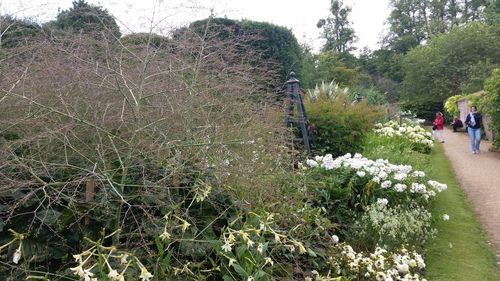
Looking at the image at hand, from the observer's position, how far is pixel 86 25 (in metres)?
3.50

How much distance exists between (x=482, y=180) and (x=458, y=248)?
4.76 m

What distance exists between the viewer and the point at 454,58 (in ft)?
101

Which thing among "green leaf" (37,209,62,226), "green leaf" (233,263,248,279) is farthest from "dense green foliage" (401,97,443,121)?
"green leaf" (37,209,62,226)

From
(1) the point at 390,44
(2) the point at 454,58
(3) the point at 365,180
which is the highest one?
(1) the point at 390,44

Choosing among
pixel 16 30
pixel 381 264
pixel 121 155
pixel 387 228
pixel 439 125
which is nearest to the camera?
pixel 121 155

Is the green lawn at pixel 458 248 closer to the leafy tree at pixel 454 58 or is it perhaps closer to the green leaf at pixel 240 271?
the green leaf at pixel 240 271

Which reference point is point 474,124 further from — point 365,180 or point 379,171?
point 365,180

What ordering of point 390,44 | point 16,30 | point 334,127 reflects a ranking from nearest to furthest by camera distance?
point 16,30 → point 334,127 → point 390,44

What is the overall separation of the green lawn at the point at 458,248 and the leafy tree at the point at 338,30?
42.2 metres

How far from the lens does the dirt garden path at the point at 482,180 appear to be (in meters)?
6.31

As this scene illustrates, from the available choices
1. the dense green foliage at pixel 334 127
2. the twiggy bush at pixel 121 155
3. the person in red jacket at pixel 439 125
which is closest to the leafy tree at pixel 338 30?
the person in red jacket at pixel 439 125

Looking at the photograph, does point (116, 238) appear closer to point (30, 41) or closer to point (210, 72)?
point (210, 72)

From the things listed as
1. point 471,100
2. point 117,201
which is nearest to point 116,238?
point 117,201

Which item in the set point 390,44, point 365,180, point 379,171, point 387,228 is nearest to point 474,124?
point 379,171
